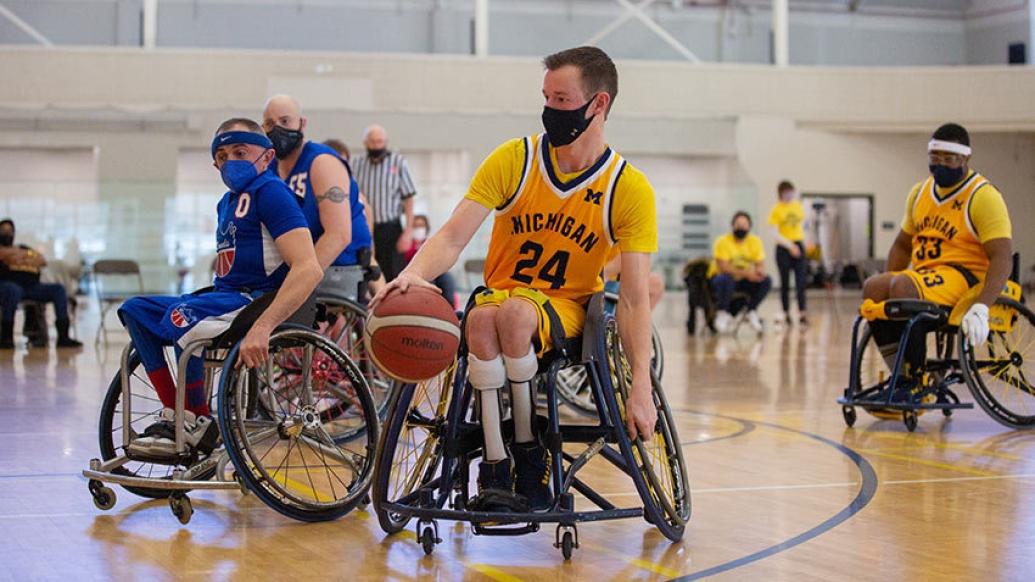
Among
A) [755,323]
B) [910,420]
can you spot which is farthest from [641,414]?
[755,323]

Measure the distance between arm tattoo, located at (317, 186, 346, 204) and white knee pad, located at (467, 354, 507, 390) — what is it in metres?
1.94

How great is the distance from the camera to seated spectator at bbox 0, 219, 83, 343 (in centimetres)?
1177

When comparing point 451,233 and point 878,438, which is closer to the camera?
point 451,233

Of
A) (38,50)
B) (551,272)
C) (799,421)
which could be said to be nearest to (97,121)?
(38,50)

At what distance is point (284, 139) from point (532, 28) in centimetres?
1763

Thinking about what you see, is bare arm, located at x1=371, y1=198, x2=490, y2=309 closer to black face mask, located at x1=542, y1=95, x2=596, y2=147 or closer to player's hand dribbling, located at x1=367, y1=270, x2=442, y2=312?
player's hand dribbling, located at x1=367, y1=270, x2=442, y2=312

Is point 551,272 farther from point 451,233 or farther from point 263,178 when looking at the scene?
point 263,178

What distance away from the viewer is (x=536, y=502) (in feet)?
11.3

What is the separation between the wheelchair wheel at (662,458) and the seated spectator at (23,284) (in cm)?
907

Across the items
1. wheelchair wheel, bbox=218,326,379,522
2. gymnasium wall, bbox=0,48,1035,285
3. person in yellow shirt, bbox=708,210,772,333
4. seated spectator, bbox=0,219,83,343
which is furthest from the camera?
gymnasium wall, bbox=0,48,1035,285

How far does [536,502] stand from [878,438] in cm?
288

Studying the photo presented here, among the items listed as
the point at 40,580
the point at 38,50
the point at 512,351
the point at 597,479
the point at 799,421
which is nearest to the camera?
the point at 40,580

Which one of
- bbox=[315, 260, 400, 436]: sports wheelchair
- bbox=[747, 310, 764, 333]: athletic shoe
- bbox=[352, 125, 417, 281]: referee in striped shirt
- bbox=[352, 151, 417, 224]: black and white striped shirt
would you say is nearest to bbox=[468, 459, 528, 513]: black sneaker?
bbox=[315, 260, 400, 436]: sports wheelchair

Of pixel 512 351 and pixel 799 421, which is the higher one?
pixel 512 351
